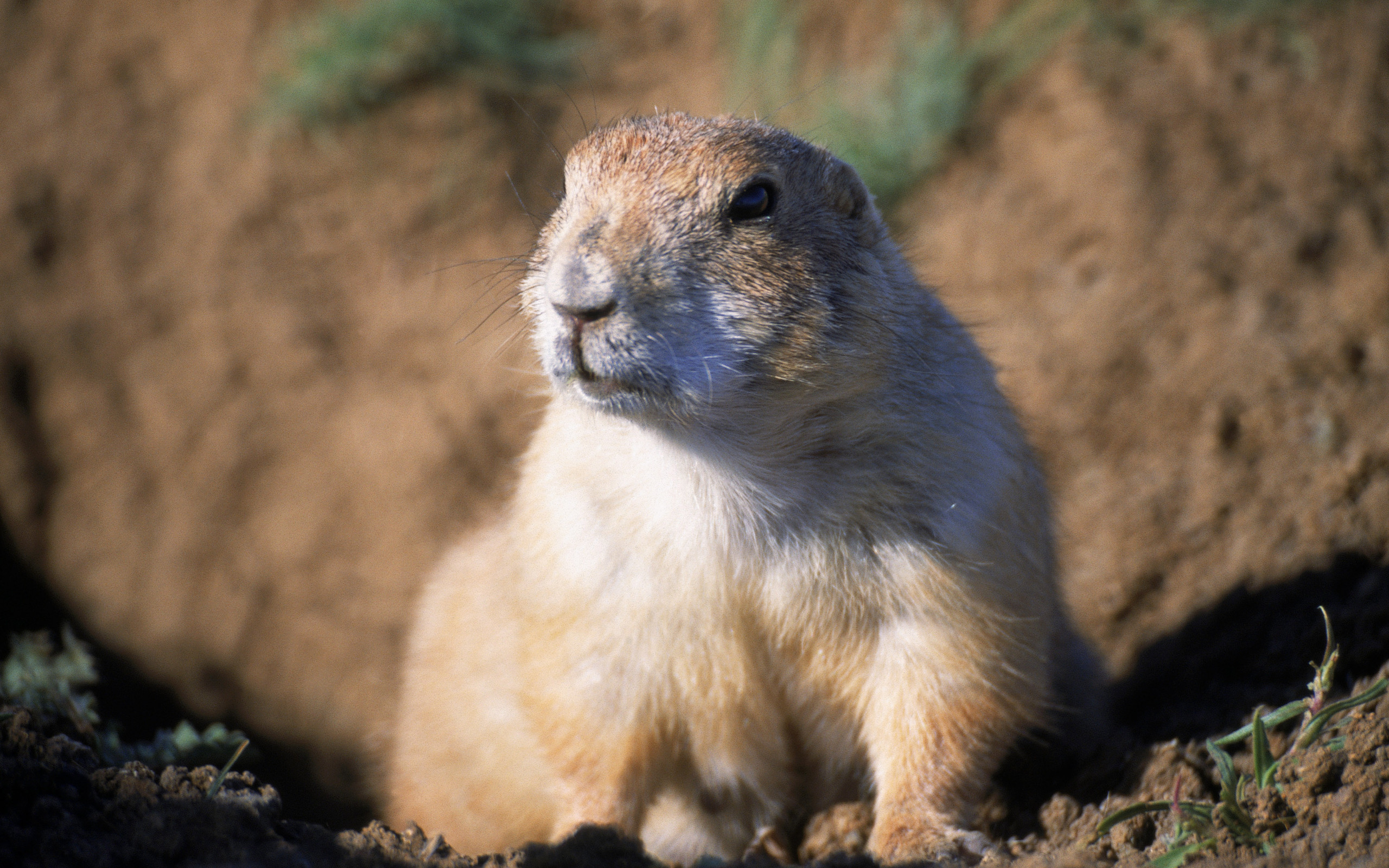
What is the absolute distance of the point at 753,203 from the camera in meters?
3.55

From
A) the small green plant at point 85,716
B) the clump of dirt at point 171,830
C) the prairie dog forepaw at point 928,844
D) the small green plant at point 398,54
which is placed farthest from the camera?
the small green plant at point 398,54

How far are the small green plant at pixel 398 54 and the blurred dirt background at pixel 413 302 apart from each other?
0.63 feet

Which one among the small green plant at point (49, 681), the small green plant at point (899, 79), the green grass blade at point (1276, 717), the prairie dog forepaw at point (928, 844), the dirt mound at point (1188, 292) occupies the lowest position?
the prairie dog forepaw at point (928, 844)

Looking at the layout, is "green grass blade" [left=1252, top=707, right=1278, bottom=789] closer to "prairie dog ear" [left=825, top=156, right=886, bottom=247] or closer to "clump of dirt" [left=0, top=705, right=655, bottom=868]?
"clump of dirt" [left=0, top=705, right=655, bottom=868]

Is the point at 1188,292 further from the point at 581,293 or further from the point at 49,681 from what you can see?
the point at 49,681

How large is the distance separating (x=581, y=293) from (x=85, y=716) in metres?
2.69

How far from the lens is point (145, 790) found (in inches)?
132

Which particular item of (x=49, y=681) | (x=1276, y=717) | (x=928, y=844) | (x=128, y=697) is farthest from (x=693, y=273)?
(x=128, y=697)

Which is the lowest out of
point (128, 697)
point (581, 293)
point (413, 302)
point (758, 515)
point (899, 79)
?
point (128, 697)

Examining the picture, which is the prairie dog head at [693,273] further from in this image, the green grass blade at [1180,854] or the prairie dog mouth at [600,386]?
the green grass blade at [1180,854]

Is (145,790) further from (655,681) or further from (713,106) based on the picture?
(713,106)

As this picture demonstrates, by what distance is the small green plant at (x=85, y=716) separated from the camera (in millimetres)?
4133

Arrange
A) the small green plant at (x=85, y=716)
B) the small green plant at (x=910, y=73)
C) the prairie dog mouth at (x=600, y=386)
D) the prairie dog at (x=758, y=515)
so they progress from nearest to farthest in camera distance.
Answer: the prairie dog mouth at (x=600, y=386) < the prairie dog at (x=758, y=515) < the small green plant at (x=85, y=716) < the small green plant at (x=910, y=73)

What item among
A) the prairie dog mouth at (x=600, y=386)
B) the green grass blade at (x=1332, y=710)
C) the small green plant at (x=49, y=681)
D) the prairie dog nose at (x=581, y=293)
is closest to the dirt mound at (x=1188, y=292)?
the green grass blade at (x=1332, y=710)
